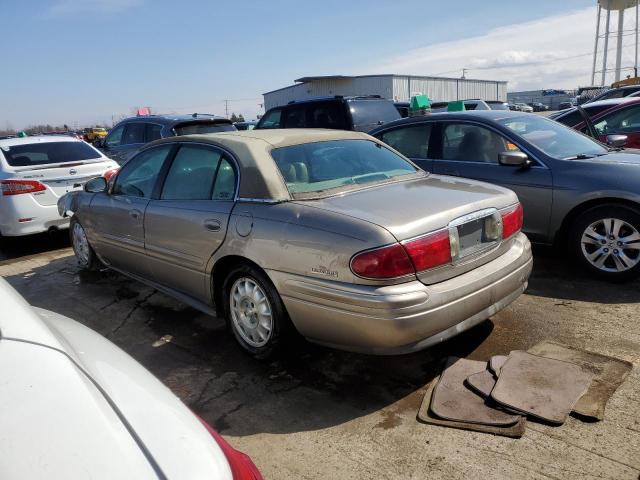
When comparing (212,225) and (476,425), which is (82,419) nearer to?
(476,425)

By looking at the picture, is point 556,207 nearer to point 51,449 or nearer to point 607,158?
point 607,158

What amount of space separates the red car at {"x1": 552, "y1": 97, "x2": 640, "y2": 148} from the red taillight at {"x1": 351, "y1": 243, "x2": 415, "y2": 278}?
5.65 m

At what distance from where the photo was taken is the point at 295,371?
3.46 meters

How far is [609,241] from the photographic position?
Answer: 15.1ft

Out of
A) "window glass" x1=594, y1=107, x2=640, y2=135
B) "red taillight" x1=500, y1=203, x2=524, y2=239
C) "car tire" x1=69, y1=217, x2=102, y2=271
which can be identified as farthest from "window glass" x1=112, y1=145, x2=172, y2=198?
"window glass" x1=594, y1=107, x2=640, y2=135

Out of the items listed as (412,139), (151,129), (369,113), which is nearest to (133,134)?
(151,129)

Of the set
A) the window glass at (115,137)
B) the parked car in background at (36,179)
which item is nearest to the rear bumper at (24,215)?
the parked car in background at (36,179)

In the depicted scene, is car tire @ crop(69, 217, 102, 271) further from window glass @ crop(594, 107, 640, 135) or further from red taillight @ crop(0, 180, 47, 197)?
window glass @ crop(594, 107, 640, 135)

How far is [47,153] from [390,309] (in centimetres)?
670

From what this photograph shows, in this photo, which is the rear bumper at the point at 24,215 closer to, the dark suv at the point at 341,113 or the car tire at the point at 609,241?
the dark suv at the point at 341,113

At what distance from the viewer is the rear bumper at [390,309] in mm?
2809

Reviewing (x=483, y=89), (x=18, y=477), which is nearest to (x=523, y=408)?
(x=18, y=477)

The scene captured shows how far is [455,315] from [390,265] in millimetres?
547

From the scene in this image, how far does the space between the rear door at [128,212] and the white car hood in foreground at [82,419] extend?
2815 millimetres
